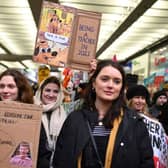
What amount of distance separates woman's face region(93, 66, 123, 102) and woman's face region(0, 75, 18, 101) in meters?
0.71

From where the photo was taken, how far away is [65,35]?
11.8 feet

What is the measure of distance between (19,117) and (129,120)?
603 mm

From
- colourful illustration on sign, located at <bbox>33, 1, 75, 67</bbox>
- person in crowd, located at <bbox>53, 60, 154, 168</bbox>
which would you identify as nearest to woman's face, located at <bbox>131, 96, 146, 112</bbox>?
colourful illustration on sign, located at <bbox>33, 1, 75, 67</bbox>

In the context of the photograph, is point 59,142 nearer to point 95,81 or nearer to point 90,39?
point 95,81

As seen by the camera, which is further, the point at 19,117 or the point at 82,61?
the point at 82,61

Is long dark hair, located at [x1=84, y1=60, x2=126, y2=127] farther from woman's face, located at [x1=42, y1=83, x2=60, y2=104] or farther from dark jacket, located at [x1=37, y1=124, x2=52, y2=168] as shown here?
woman's face, located at [x1=42, y1=83, x2=60, y2=104]

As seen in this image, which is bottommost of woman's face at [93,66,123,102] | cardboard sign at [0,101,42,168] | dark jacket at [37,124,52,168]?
dark jacket at [37,124,52,168]

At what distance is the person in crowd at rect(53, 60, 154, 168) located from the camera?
2.11 metres

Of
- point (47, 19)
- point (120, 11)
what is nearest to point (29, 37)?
point (120, 11)

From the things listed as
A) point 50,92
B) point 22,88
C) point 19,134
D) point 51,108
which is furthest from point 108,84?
point 50,92

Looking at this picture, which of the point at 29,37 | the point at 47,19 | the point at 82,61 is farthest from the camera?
the point at 29,37

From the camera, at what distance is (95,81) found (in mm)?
2283

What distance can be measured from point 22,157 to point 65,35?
5.24 ft

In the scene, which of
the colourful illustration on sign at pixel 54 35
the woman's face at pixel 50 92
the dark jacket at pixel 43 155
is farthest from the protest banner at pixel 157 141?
the woman's face at pixel 50 92
